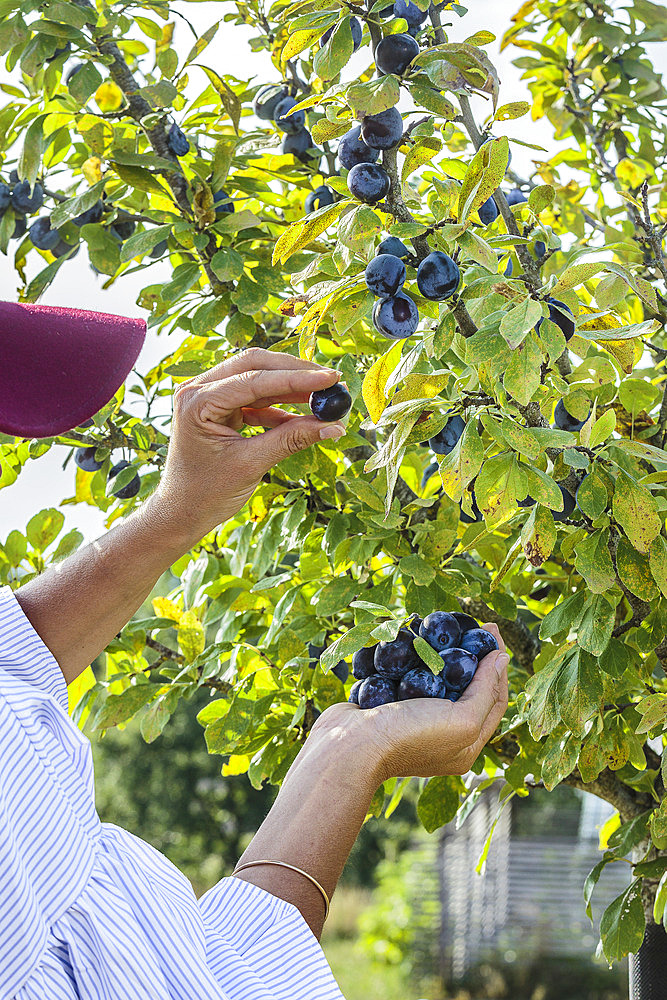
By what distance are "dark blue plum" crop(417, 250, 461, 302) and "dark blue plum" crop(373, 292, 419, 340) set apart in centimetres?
3

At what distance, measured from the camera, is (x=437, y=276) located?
0.96m

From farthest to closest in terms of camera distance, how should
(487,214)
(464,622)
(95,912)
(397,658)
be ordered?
(487,214) < (464,622) < (397,658) < (95,912)

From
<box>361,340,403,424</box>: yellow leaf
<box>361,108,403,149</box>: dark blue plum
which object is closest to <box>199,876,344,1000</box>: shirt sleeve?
<box>361,340,403,424</box>: yellow leaf

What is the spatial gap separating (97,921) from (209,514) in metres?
0.42

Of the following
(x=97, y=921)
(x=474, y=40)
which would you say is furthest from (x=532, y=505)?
(x=97, y=921)

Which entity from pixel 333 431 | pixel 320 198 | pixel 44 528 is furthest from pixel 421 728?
pixel 320 198

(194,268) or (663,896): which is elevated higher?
(194,268)

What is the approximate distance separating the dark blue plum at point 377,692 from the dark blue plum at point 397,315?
1.28 ft

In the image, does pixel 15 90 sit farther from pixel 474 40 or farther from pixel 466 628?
pixel 466 628

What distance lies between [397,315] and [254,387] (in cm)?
18

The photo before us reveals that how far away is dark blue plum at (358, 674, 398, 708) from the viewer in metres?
1.07

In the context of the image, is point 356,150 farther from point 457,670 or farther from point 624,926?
point 624,926

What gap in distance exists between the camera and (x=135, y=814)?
12812 millimetres

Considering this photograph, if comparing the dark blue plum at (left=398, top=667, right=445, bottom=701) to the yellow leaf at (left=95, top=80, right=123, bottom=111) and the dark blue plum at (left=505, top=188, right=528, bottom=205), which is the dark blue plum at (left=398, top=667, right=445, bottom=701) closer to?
the dark blue plum at (left=505, top=188, right=528, bottom=205)
